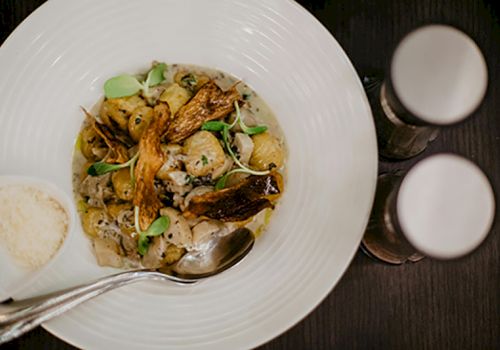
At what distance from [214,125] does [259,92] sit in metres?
0.13

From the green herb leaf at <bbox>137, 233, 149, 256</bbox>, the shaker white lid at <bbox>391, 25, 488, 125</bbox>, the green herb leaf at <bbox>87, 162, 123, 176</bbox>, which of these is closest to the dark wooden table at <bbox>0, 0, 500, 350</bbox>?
the shaker white lid at <bbox>391, 25, 488, 125</bbox>

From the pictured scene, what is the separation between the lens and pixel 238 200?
1.38 metres

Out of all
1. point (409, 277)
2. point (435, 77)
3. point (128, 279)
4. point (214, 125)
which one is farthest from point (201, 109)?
point (409, 277)

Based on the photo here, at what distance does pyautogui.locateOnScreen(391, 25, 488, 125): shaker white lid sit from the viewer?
1.37 metres

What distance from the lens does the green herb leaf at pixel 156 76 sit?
1.45 meters

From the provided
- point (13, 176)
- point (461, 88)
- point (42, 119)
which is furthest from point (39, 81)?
point (461, 88)

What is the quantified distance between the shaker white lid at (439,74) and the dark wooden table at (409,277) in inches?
5.6

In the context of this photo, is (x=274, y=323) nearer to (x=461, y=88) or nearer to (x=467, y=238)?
(x=467, y=238)

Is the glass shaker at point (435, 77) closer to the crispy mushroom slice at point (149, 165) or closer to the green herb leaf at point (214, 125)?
the green herb leaf at point (214, 125)

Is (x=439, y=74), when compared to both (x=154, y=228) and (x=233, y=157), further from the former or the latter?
(x=154, y=228)

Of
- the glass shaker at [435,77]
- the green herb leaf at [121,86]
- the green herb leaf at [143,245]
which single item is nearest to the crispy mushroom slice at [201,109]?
the green herb leaf at [121,86]

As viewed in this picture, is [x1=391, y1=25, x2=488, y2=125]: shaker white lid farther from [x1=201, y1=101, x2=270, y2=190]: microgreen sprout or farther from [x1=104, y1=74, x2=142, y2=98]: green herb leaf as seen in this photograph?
[x1=104, y1=74, x2=142, y2=98]: green herb leaf

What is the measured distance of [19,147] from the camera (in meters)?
1.41

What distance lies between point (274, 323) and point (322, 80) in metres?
0.53
